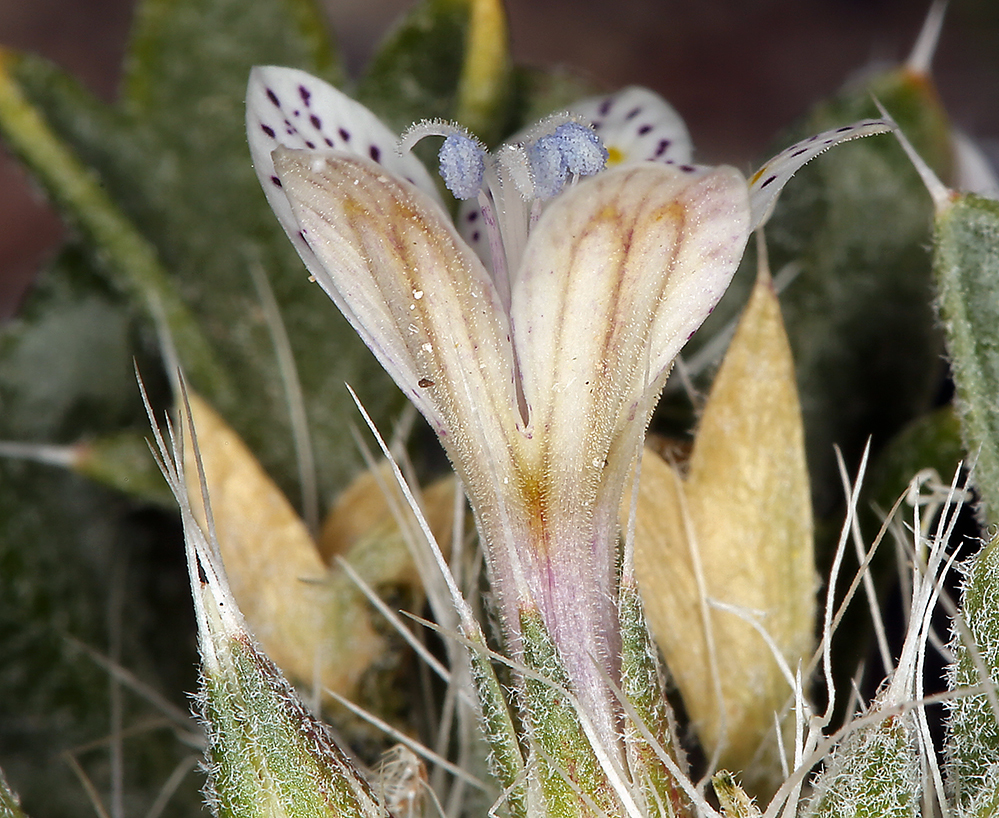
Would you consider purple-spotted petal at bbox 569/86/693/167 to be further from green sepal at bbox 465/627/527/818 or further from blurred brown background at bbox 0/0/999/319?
blurred brown background at bbox 0/0/999/319

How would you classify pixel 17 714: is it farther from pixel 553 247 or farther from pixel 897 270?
pixel 897 270

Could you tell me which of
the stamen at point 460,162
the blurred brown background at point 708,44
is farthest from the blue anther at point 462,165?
the blurred brown background at point 708,44

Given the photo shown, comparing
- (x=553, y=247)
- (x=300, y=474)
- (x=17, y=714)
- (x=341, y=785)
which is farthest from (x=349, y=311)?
(x=17, y=714)

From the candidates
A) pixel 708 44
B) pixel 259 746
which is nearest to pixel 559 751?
pixel 259 746

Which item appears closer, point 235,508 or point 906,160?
point 235,508

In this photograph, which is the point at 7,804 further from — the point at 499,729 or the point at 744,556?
the point at 744,556

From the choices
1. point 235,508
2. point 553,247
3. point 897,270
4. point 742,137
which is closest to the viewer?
point 553,247

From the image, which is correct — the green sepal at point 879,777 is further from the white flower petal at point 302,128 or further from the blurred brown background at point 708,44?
the blurred brown background at point 708,44
